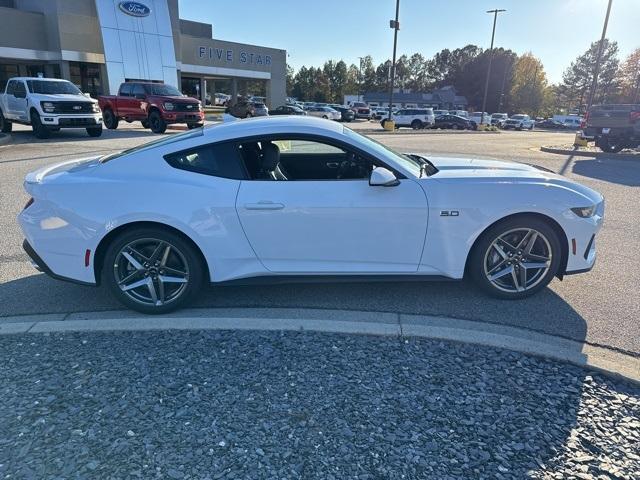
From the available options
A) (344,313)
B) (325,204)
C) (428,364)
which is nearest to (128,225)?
(325,204)

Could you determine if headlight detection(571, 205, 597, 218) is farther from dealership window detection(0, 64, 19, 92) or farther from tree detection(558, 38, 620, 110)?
tree detection(558, 38, 620, 110)

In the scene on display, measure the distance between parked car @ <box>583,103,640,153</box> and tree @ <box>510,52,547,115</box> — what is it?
266 feet

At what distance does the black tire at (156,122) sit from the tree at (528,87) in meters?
85.1

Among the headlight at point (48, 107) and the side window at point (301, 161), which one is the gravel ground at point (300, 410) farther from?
the headlight at point (48, 107)

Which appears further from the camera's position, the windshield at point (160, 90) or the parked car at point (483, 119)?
the parked car at point (483, 119)

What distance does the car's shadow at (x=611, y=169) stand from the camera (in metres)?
10.6

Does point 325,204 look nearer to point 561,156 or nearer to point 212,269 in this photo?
point 212,269

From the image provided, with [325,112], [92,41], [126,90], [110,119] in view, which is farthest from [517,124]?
[110,119]

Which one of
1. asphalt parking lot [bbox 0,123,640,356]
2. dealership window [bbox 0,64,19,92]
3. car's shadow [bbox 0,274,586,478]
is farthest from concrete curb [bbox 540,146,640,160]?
dealership window [bbox 0,64,19,92]

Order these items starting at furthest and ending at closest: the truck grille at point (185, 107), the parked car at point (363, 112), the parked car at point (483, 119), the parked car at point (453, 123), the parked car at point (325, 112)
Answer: the parked car at point (363, 112), the parked car at point (483, 119), the parked car at point (453, 123), the parked car at point (325, 112), the truck grille at point (185, 107)

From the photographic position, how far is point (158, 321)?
359cm

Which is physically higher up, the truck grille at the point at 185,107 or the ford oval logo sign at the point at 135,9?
the ford oval logo sign at the point at 135,9

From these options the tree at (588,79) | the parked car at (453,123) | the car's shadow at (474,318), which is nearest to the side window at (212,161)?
the car's shadow at (474,318)

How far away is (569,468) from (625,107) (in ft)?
56.5
